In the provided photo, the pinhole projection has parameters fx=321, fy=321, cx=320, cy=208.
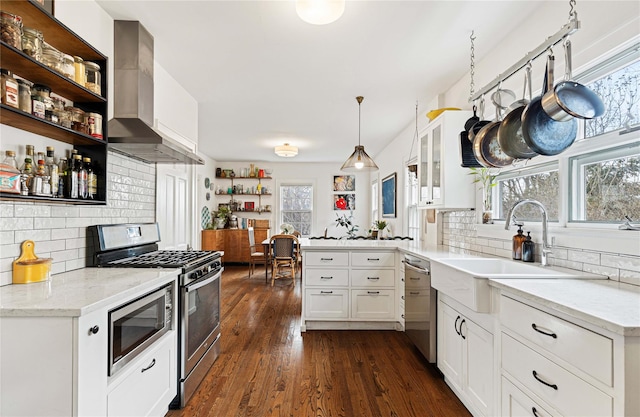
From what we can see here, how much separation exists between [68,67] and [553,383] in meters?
2.63

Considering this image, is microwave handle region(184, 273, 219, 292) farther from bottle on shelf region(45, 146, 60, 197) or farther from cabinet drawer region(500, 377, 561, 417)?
cabinet drawer region(500, 377, 561, 417)

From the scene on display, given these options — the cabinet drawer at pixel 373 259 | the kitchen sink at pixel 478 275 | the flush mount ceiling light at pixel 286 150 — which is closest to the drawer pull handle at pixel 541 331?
the kitchen sink at pixel 478 275

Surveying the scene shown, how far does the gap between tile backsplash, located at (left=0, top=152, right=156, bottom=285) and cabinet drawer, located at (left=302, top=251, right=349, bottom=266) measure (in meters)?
1.50

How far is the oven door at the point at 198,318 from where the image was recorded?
2023 millimetres

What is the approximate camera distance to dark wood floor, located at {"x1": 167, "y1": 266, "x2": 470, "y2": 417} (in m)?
1.99

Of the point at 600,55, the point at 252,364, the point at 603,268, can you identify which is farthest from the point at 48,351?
the point at 600,55

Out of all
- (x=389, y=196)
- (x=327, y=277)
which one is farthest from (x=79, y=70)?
(x=389, y=196)

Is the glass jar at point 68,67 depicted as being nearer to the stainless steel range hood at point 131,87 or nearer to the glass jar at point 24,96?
the glass jar at point 24,96

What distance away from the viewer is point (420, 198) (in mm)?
3445

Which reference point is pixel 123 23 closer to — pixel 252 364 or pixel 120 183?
pixel 120 183

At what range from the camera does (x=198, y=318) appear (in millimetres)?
2242

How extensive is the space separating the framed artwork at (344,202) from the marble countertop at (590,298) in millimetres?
6635

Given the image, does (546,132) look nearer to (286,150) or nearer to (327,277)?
(327,277)

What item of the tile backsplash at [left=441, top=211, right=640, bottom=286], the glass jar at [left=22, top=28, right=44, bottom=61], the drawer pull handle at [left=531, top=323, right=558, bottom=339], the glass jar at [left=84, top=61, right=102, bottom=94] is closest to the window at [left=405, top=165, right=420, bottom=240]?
the tile backsplash at [left=441, top=211, right=640, bottom=286]
